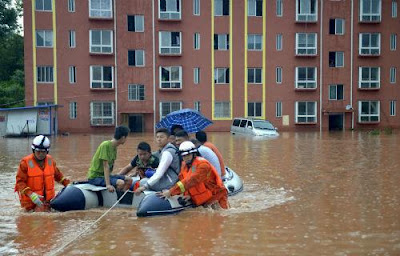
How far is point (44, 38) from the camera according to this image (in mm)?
43750

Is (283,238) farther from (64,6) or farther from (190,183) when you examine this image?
(64,6)

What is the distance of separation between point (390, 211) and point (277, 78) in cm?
3731

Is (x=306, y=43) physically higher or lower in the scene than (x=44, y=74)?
higher

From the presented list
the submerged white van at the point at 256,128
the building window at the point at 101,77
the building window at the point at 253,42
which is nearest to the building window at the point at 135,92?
the building window at the point at 101,77

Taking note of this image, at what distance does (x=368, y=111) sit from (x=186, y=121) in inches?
1464

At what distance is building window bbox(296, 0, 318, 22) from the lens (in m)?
46.5

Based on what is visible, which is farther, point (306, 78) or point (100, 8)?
point (306, 78)

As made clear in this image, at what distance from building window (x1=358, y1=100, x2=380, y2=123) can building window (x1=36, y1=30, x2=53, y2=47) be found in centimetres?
2828

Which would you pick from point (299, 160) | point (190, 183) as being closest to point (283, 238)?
point (190, 183)

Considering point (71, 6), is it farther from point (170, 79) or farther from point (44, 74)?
point (170, 79)

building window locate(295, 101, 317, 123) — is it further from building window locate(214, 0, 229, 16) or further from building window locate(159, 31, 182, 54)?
building window locate(159, 31, 182, 54)

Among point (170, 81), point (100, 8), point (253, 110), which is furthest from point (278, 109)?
point (100, 8)

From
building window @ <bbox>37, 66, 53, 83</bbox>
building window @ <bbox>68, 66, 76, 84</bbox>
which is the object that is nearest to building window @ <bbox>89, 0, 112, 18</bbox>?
building window @ <bbox>68, 66, 76, 84</bbox>

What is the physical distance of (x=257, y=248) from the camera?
23.6ft
